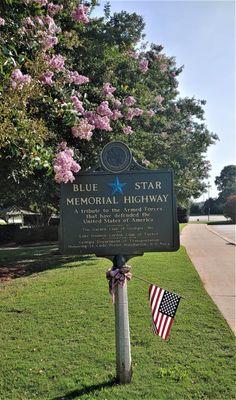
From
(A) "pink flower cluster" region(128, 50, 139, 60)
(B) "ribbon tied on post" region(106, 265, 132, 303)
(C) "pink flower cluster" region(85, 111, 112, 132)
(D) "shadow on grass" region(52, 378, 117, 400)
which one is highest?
(A) "pink flower cluster" region(128, 50, 139, 60)

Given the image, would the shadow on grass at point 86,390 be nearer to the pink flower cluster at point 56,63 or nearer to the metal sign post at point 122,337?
the metal sign post at point 122,337

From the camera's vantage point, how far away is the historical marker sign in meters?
4.45

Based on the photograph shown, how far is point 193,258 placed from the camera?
14.0 meters

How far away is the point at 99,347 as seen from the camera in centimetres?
535

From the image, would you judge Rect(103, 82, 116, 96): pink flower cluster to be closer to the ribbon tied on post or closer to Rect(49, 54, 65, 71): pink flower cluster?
Rect(49, 54, 65, 71): pink flower cluster

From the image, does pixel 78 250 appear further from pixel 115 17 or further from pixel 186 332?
pixel 115 17

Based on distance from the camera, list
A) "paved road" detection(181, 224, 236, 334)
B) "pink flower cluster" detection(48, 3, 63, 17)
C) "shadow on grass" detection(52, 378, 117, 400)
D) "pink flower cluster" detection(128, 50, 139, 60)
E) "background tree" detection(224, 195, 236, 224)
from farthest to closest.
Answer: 1. "background tree" detection(224, 195, 236, 224)
2. "pink flower cluster" detection(128, 50, 139, 60)
3. "paved road" detection(181, 224, 236, 334)
4. "pink flower cluster" detection(48, 3, 63, 17)
5. "shadow on grass" detection(52, 378, 117, 400)

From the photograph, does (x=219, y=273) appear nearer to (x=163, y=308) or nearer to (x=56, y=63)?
(x=163, y=308)

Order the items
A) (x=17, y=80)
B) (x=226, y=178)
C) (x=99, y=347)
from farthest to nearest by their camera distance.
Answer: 1. (x=226, y=178)
2. (x=99, y=347)
3. (x=17, y=80)

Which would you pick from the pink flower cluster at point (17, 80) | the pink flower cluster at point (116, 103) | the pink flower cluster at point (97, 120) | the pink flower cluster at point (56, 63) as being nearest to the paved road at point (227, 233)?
the pink flower cluster at point (116, 103)

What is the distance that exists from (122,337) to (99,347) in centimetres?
108

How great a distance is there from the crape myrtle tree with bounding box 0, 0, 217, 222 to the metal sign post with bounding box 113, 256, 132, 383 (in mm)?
1269

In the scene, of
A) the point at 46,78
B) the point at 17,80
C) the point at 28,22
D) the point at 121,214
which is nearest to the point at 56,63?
the point at 46,78

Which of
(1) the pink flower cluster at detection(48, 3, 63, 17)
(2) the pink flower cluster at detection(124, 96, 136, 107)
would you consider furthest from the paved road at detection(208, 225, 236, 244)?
(1) the pink flower cluster at detection(48, 3, 63, 17)
